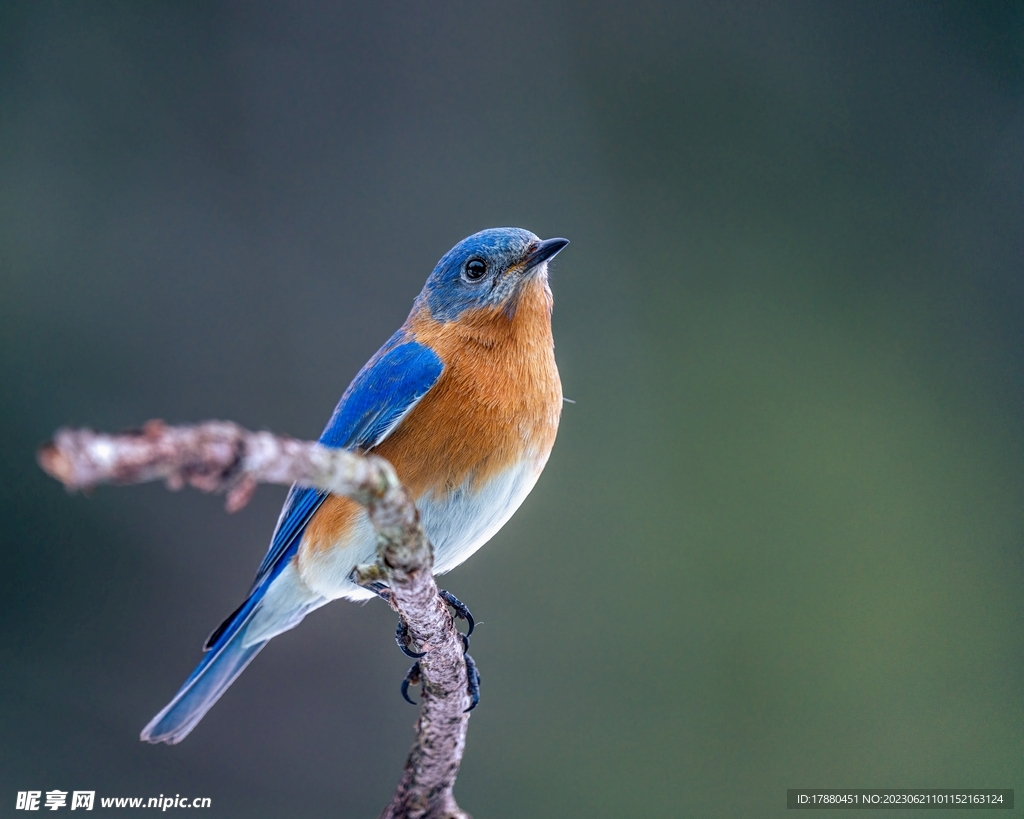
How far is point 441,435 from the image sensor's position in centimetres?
241

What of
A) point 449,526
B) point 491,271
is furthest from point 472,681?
point 491,271

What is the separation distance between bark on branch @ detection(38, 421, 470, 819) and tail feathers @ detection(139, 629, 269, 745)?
0.98 meters

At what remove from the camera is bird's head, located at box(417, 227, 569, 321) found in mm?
2801

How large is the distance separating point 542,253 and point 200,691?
1.78 m

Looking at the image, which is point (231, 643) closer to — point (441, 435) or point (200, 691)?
point (200, 691)

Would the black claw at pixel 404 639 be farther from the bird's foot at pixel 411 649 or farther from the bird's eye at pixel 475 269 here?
the bird's eye at pixel 475 269

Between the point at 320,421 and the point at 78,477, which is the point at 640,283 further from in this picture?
the point at 78,477

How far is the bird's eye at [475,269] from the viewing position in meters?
2.87

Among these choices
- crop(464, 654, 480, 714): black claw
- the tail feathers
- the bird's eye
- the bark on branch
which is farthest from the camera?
the bird's eye

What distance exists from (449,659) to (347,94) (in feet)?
13.6

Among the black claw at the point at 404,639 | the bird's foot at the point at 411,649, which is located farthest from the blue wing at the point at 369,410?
the black claw at the point at 404,639

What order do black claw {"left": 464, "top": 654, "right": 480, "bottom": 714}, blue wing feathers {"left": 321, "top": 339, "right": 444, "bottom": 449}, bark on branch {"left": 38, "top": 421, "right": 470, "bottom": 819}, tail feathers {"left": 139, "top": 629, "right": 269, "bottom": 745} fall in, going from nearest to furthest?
bark on branch {"left": 38, "top": 421, "right": 470, "bottom": 819}
black claw {"left": 464, "top": 654, "right": 480, "bottom": 714}
blue wing feathers {"left": 321, "top": 339, "right": 444, "bottom": 449}
tail feathers {"left": 139, "top": 629, "right": 269, "bottom": 745}

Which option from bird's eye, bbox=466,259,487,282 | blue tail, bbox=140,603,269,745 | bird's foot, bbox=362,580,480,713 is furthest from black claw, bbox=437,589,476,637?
bird's eye, bbox=466,259,487,282

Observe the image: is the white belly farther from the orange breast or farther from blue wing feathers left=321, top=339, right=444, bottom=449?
blue wing feathers left=321, top=339, right=444, bottom=449
